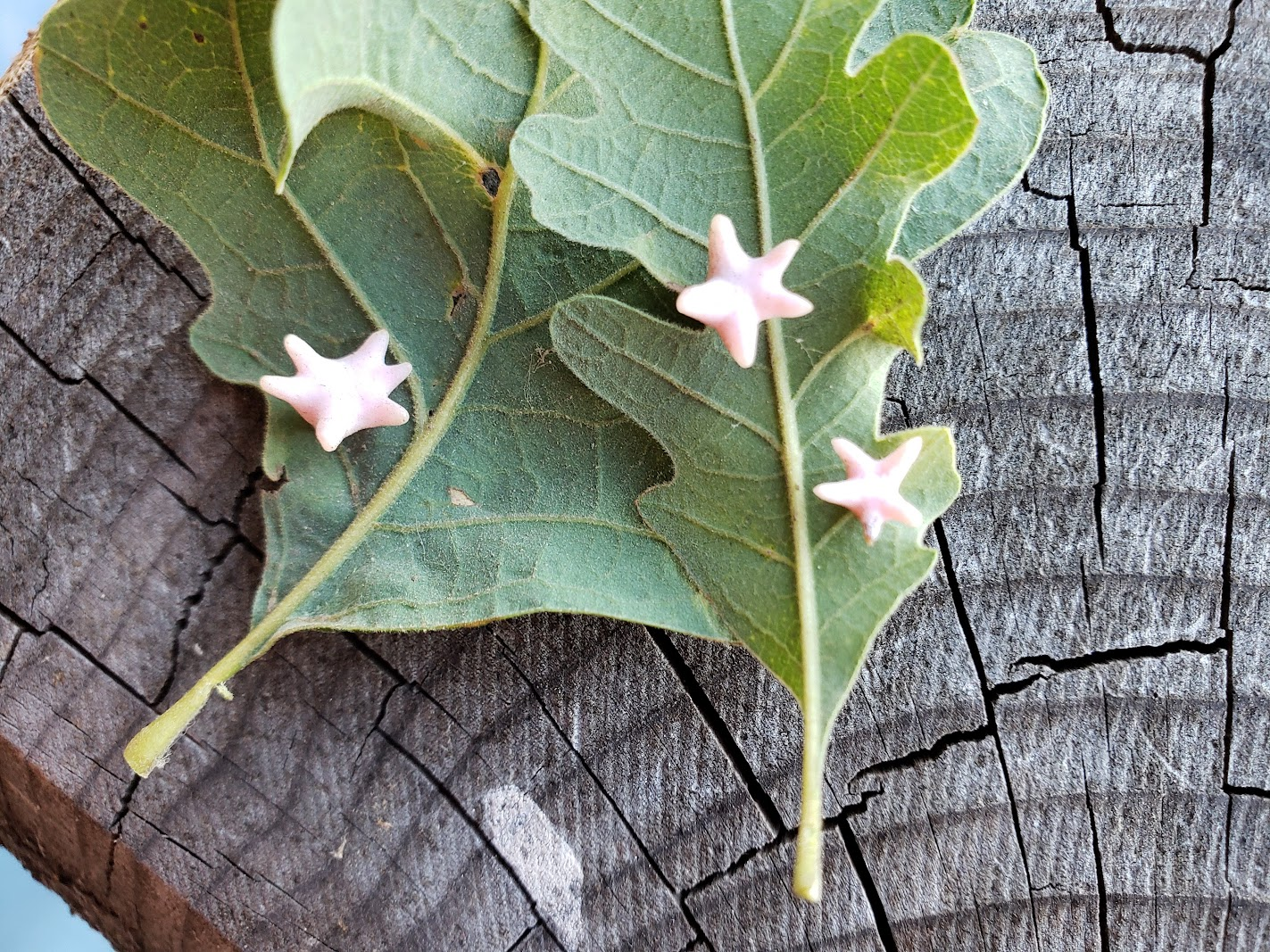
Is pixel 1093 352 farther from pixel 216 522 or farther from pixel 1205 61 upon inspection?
pixel 216 522

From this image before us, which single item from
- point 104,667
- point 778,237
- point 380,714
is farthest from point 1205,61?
point 104,667

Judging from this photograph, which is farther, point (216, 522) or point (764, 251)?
point (216, 522)

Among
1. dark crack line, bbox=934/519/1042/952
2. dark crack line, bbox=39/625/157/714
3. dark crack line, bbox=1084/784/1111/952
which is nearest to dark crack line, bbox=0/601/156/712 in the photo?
dark crack line, bbox=39/625/157/714

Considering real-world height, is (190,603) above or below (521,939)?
above

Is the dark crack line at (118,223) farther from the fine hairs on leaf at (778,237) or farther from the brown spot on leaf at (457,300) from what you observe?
the fine hairs on leaf at (778,237)

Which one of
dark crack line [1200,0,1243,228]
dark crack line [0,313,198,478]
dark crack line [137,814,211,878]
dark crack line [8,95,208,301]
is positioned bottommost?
dark crack line [137,814,211,878]

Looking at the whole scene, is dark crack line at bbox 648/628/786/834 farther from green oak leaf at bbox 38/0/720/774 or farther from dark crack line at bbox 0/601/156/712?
dark crack line at bbox 0/601/156/712
